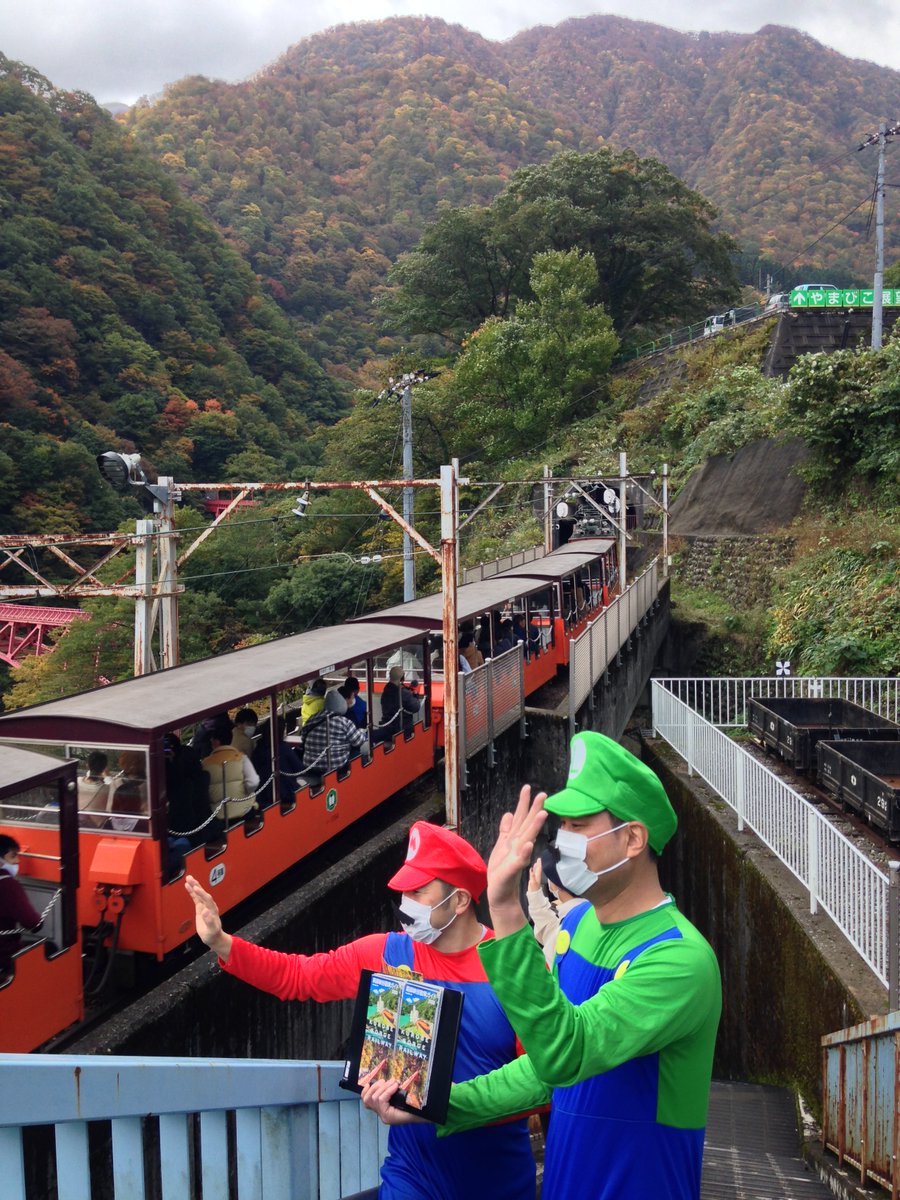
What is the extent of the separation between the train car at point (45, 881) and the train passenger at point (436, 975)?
3.08 metres

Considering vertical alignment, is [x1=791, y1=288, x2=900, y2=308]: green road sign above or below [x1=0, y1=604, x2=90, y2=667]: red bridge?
above

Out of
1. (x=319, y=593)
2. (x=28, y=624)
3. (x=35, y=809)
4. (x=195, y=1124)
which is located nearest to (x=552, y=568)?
(x=35, y=809)

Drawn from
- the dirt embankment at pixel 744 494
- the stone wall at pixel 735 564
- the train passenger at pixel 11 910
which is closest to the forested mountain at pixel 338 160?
the dirt embankment at pixel 744 494

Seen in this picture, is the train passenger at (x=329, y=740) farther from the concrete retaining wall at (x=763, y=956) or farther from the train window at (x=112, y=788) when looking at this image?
the concrete retaining wall at (x=763, y=956)

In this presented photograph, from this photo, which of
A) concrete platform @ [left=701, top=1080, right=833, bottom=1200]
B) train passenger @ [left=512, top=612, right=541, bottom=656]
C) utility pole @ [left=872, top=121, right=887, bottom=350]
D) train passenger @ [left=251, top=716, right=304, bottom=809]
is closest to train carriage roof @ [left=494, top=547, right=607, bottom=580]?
train passenger @ [left=512, top=612, right=541, bottom=656]

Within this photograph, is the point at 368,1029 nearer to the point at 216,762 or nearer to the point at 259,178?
the point at 216,762

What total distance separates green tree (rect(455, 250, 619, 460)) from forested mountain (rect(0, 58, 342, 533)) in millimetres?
12108

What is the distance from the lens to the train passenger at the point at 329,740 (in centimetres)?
959

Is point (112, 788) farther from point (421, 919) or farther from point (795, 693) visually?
point (795, 693)

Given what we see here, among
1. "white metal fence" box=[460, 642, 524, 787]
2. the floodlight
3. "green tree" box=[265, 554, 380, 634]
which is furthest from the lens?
"green tree" box=[265, 554, 380, 634]

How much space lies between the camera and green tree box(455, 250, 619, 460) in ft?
134

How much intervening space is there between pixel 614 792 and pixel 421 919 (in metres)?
0.94

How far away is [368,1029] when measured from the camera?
254cm

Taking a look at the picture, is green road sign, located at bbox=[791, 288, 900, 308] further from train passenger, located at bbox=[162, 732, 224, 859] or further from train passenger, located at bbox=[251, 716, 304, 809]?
train passenger, located at bbox=[162, 732, 224, 859]
